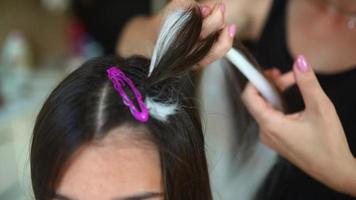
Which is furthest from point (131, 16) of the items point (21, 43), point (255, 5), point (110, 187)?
point (110, 187)

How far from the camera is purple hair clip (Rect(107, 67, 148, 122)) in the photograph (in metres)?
0.54

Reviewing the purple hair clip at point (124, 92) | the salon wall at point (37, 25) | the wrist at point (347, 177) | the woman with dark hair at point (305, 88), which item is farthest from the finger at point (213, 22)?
the salon wall at point (37, 25)

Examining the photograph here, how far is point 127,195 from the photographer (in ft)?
1.73

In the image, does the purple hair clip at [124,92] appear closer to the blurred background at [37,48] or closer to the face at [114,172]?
the face at [114,172]

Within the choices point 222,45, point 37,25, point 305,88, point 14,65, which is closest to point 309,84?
point 305,88

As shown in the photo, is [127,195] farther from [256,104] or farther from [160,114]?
[256,104]

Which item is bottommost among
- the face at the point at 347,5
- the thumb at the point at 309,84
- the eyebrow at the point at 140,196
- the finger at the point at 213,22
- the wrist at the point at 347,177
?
the wrist at the point at 347,177

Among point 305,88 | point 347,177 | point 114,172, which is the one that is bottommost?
point 347,177

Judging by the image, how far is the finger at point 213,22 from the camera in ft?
1.87

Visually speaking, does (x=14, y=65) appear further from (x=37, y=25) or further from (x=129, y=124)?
(x=129, y=124)

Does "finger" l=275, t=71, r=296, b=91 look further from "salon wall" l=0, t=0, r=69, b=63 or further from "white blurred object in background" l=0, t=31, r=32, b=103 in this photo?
"salon wall" l=0, t=0, r=69, b=63

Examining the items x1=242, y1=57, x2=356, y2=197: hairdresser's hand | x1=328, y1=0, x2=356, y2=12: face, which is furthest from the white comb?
x1=328, y1=0, x2=356, y2=12: face

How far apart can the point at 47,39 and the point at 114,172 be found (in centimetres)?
154

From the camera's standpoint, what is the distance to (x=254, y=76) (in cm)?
67
